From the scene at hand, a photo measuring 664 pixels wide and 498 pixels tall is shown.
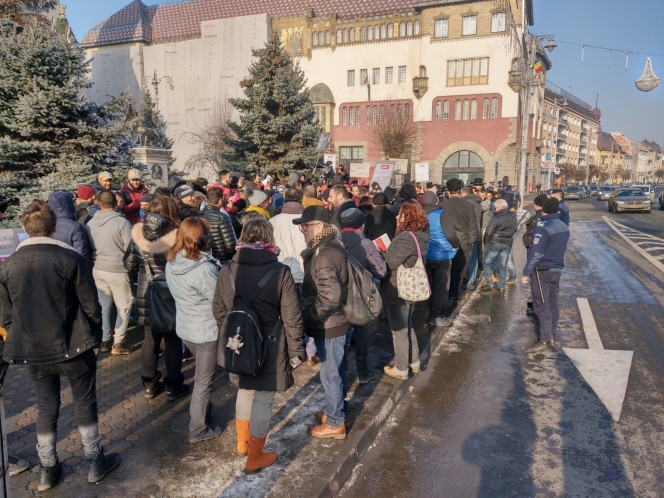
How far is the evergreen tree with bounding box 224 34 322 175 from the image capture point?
19.7 metres

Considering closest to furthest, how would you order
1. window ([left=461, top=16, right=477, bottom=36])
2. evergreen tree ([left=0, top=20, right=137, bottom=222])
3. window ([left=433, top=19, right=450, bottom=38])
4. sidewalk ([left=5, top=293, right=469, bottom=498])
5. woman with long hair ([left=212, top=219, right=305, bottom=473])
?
woman with long hair ([left=212, top=219, right=305, bottom=473])
sidewalk ([left=5, top=293, right=469, bottom=498])
evergreen tree ([left=0, top=20, right=137, bottom=222])
window ([left=461, top=16, right=477, bottom=36])
window ([left=433, top=19, right=450, bottom=38])

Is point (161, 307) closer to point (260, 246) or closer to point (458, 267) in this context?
point (260, 246)

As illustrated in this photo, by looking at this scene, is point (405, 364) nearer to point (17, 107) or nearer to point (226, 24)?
point (17, 107)

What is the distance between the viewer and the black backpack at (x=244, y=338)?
10.7 feet

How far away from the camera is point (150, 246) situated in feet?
14.5

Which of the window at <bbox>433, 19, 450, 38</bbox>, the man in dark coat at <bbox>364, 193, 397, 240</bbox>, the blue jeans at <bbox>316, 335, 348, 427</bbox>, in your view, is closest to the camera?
the blue jeans at <bbox>316, 335, 348, 427</bbox>

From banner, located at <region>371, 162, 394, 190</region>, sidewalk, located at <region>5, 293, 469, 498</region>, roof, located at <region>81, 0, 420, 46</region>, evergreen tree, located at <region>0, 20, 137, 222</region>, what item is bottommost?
sidewalk, located at <region>5, 293, 469, 498</region>

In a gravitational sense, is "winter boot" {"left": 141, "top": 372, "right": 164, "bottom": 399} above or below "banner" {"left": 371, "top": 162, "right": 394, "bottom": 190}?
below

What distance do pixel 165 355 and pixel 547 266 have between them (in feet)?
15.5

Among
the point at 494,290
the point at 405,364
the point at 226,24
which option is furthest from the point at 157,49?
the point at 405,364

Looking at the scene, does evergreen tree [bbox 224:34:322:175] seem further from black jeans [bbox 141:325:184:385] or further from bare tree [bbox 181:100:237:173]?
bare tree [bbox 181:100:237:173]

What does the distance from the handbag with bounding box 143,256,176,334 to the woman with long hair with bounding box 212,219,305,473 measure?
888 mm

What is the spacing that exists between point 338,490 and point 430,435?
1137 millimetres

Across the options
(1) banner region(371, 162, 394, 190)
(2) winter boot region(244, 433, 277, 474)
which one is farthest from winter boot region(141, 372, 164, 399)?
(1) banner region(371, 162, 394, 190)
